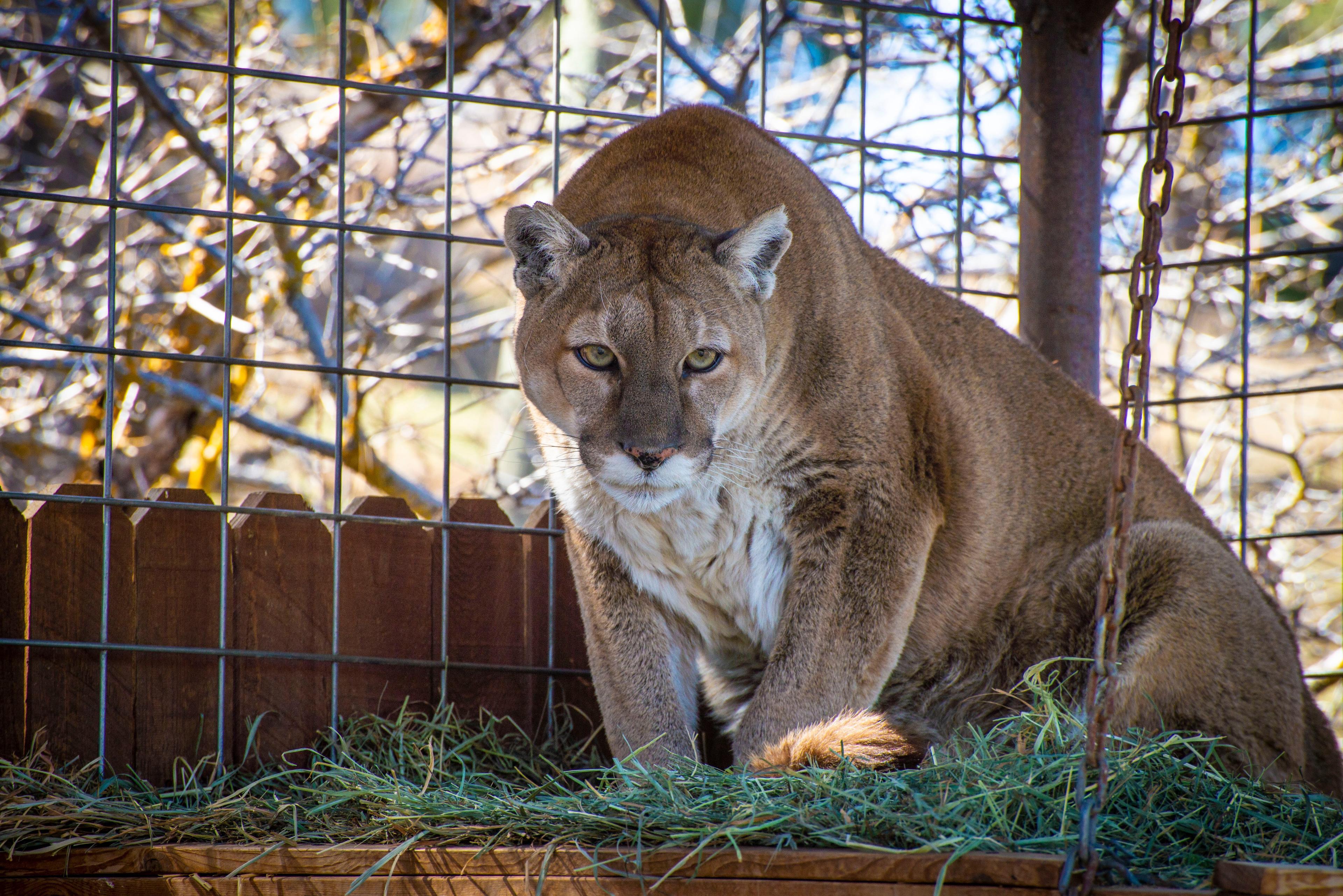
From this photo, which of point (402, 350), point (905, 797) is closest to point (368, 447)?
point (402, 350)

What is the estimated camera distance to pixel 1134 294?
8.29ft

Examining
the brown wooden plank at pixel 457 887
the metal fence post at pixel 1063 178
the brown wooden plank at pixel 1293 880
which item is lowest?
the brown wooden plank at pixel 457 887

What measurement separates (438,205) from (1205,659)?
5163 mm

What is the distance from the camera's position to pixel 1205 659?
3709 mm

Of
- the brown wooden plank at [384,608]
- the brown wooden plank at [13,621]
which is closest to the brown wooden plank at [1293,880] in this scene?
the brown wooden plank at [384,608]

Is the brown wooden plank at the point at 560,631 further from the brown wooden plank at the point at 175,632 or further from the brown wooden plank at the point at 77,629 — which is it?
the brown wooden plank at the point at 77,629

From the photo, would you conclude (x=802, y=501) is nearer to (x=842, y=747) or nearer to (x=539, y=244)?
(x=842, y=747)

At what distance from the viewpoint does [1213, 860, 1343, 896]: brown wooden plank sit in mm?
2107

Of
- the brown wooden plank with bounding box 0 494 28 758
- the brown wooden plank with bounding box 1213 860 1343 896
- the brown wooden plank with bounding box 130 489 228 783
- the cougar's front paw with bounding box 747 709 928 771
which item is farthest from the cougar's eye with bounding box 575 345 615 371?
the brown wooden plank with bounding box 1213 860 1343 896

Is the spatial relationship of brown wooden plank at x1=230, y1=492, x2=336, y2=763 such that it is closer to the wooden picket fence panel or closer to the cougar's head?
the wooden picket fence panel

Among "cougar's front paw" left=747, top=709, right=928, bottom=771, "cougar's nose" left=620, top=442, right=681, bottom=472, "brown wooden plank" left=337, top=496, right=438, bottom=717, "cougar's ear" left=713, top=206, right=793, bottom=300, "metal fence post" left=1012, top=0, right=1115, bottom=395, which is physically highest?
"metal fence post" left=1012, top=0, right=1115, bottom=395

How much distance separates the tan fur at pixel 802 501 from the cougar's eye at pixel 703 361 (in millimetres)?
20

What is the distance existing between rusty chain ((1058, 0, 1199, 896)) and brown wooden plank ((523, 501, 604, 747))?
231cm

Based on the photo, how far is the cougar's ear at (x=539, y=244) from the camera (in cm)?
356
